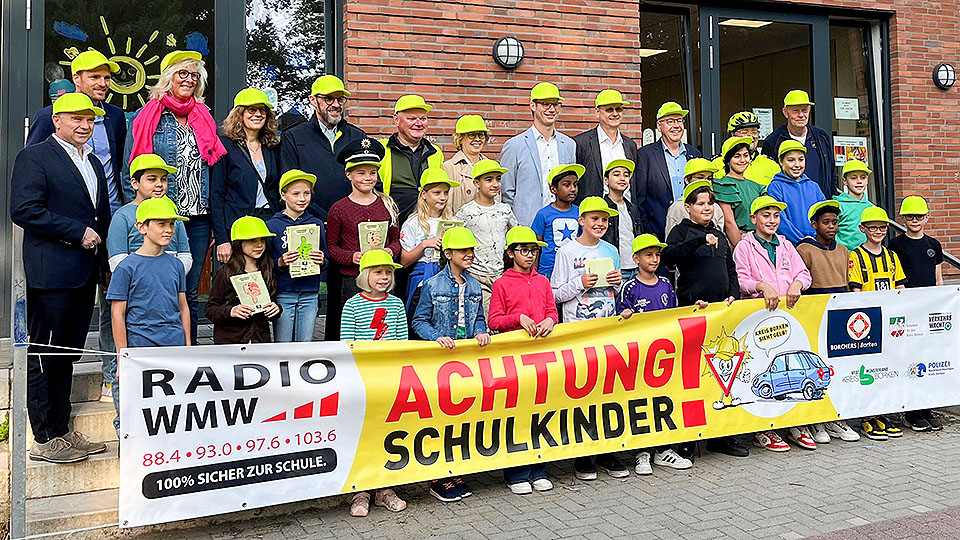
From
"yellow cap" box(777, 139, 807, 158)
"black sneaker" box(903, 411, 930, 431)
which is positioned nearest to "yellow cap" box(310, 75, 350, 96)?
"yellow cap" box(777, 139, 807, 158)

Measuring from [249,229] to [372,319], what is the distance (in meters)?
0.90

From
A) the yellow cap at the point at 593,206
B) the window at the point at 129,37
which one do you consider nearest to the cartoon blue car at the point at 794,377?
the yellow cap at the point at 593,206

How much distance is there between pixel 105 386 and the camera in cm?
553

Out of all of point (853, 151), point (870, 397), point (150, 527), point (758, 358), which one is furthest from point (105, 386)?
point (853, 151)

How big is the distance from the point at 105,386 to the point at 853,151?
879cm

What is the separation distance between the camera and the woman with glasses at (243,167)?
5715mm

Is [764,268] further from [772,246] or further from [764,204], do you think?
[764,204]

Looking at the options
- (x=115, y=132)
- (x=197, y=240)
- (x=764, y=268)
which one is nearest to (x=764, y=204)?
(x=764, y=268)

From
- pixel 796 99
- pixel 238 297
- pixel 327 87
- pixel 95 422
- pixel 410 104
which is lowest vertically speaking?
pixel 95 422

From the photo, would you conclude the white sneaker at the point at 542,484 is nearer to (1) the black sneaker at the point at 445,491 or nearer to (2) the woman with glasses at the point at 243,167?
(1) the black sneaker at the point at 445,491

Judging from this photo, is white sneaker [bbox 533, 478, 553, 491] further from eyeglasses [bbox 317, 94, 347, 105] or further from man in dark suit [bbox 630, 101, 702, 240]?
eyeglasses [bbox 317, 94, 347, 105]

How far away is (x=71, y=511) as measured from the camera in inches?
187

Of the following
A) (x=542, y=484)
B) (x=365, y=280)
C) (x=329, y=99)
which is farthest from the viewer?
(x=329, y=99)

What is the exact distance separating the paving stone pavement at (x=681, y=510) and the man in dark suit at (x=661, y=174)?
206 centimetres
